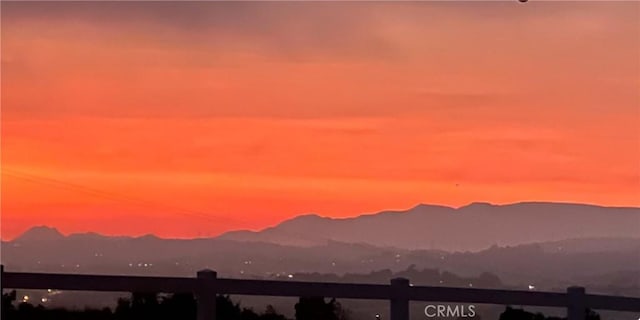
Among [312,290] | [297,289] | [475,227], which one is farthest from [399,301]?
[475,227]

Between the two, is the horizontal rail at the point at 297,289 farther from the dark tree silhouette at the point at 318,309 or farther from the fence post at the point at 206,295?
the dark tree silhouette at the point at 318,309

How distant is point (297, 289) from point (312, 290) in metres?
0.11

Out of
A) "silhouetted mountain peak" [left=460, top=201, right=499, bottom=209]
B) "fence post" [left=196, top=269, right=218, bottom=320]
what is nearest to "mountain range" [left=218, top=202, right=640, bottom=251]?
"silhouetted mountain peak" [left=460, top=201, right=499, bottom=209]

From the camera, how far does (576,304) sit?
877 centimetres

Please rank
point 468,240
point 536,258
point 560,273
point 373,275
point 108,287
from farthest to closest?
point 468,240 → point 536,258 → point 560,273 → point 373,275 → point 108,287

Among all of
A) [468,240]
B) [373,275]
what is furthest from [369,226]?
[373,275]

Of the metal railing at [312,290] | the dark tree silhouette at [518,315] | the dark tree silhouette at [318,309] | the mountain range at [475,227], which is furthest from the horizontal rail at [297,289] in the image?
the mountain range at [475,227]

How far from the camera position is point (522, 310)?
9.66 metres

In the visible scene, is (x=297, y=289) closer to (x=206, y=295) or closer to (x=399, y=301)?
(x=206, y=295)

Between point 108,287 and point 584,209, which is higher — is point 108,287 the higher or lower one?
the lower one

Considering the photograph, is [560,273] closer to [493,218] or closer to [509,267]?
[509,267]

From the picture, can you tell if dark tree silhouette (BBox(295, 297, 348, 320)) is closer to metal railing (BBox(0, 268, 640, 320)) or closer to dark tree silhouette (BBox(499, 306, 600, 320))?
metal railing (BBox(0, 268, 640, 320))

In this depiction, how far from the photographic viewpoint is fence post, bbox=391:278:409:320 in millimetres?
8625

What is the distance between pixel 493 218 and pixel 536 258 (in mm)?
949
